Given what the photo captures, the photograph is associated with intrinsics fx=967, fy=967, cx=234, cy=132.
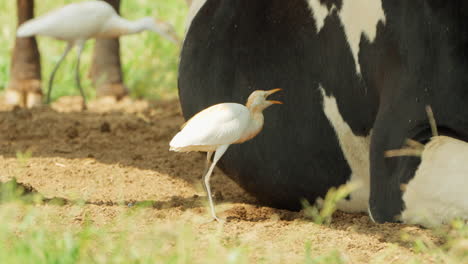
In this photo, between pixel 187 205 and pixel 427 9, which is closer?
pixel 427 9

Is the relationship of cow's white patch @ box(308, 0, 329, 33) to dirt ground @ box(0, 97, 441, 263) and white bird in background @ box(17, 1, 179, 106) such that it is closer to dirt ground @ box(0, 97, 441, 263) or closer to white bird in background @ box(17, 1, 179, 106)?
dirt ground @ box(0, 97, 441, 263)

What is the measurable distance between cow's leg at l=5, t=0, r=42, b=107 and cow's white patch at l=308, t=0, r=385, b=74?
142 inches

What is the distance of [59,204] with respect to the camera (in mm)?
3428

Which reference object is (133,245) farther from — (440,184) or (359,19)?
(359,19)

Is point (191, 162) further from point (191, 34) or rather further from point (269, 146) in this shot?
point (269, 146)

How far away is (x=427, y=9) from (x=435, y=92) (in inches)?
10.4

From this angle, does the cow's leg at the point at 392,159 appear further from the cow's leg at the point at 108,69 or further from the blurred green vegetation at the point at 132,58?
the blurred green vegetation at the point at 132,58

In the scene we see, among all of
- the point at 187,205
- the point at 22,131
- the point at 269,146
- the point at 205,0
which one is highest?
the point at 205,0

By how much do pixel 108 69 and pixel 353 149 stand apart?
4.05 metres

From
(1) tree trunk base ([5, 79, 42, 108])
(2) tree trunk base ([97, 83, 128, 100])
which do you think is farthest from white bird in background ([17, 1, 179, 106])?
(2) tree trunk base ([97, 83, 128, 100])

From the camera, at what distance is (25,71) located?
261 inches

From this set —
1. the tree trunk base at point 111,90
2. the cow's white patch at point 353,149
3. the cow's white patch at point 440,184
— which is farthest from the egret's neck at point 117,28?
the cow's white patch at point 440,184

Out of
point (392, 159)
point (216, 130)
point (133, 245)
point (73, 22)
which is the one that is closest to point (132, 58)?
point (73, 22)

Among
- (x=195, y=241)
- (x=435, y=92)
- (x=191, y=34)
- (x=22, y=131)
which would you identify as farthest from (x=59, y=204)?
(x=22, y=131)
